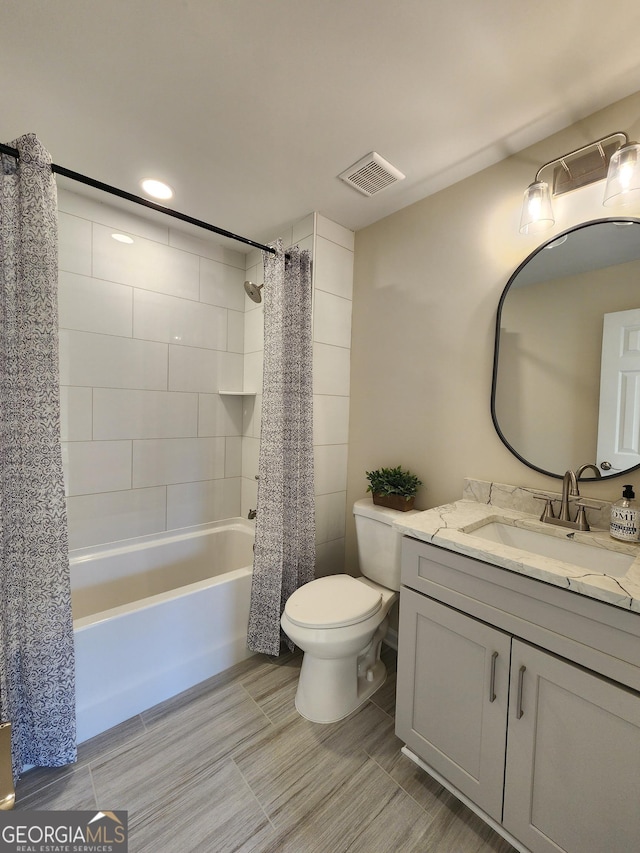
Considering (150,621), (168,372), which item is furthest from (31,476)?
(168,372)

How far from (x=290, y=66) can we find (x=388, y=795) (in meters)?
2.47

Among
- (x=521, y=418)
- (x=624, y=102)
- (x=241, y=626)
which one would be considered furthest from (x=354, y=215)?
(x=241, y=626)

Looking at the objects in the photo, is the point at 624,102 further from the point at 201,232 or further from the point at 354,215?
the point at 201,232

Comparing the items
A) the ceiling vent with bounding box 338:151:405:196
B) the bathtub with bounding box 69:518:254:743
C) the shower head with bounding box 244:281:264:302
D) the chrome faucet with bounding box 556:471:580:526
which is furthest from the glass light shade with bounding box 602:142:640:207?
the bathtub with bounding box 69:518:254:743

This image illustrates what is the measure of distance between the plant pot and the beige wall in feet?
0.45

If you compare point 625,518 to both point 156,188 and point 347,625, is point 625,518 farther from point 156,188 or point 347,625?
point 156,188

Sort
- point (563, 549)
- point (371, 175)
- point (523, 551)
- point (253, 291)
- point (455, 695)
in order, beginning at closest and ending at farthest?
1. point (523, 551)
2. point (455, 695)
3. point (563, 549)
4. point (371, 175)
5. point (253, 291)

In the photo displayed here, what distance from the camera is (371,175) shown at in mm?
1661

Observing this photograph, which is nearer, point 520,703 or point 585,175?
point 520,703

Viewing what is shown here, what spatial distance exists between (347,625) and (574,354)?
4.56ft

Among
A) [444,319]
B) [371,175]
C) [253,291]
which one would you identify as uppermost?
[371,175]

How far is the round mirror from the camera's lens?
124 centimetres

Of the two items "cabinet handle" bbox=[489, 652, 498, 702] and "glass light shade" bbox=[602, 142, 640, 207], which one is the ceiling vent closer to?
"glass light shade" bbox=[602, 142, 640, 207]

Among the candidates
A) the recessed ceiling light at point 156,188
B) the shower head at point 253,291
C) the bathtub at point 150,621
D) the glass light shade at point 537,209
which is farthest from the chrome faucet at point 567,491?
the recessed ceiling light at point 156,188
